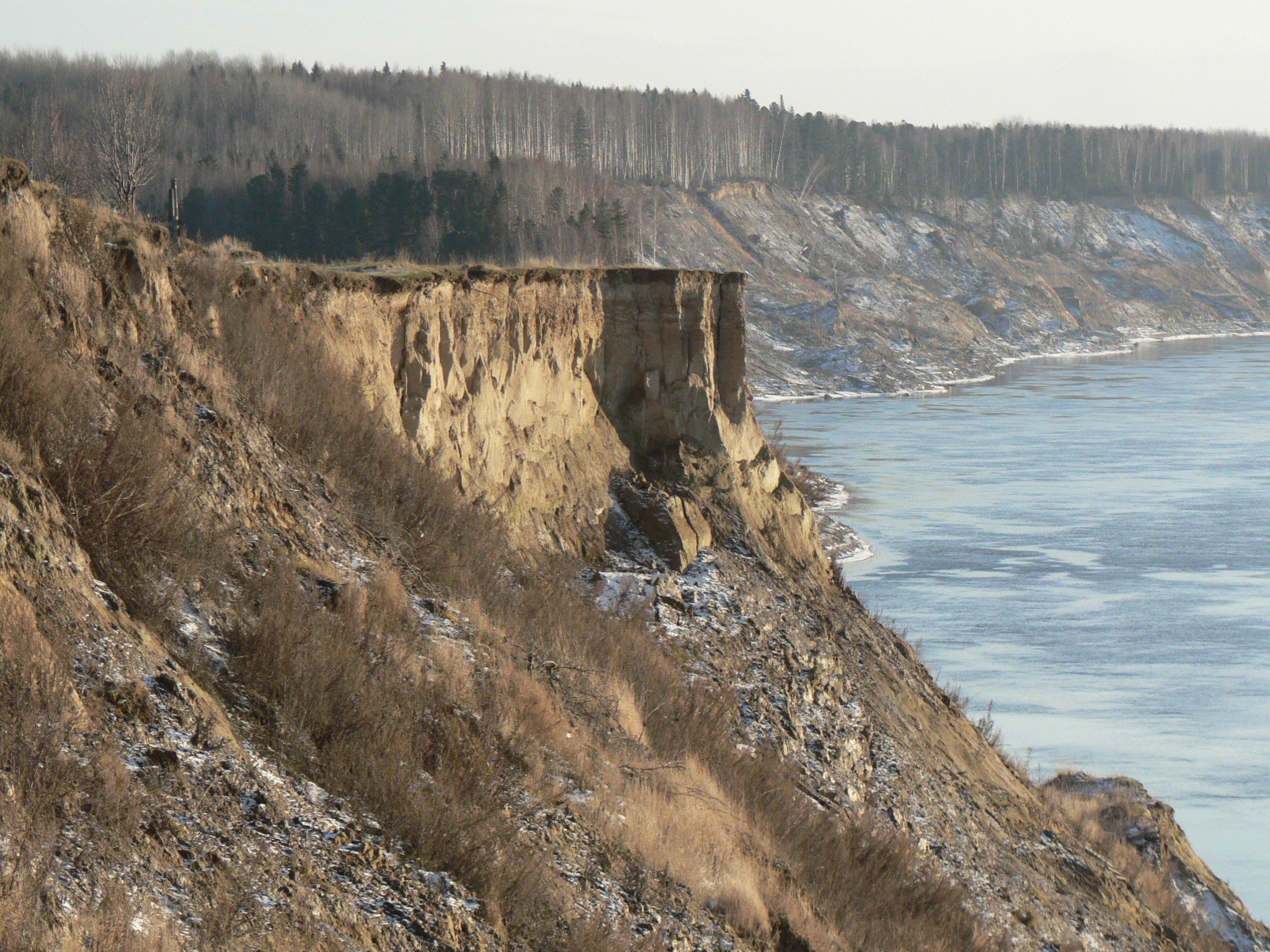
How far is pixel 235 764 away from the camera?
562 centimetres

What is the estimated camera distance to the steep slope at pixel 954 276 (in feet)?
280

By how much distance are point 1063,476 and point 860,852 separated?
3741 cm

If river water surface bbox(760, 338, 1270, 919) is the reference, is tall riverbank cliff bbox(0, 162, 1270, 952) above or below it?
above

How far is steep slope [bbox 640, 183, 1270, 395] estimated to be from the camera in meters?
85.3

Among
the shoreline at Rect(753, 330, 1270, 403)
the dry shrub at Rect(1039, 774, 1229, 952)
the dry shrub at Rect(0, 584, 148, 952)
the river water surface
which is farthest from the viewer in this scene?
the shoreline at Rect(753, 330, 1270, 403)

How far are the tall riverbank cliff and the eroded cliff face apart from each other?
0.17 feet

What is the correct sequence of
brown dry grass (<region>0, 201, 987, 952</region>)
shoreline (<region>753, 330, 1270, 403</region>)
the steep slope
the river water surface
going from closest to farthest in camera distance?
brown dry grass (<region>0, 201, 987, 952</region>) < the river water surface < shoreline (<region>753, 330, 1270, 403</region>) < the steep slope

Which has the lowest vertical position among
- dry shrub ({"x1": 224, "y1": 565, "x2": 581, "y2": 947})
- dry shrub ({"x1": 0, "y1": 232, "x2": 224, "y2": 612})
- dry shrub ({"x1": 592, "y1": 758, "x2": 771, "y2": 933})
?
dry shrub ({"x1": 592, "y1": 758, "x2": 771, "y2": 933})

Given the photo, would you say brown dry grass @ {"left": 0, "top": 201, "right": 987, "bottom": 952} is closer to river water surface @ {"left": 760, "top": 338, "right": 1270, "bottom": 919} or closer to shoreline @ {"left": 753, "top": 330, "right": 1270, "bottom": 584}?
shoreline @ {"left": 753, "top": 330, "right": 1270, "bottom": 584}

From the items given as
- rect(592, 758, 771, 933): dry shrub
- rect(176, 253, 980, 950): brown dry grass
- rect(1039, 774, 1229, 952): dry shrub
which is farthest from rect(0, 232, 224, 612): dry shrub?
rect(1039, 774, 1229, 952): dry shrub

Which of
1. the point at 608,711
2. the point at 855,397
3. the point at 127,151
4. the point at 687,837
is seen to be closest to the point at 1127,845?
the point at 608,711

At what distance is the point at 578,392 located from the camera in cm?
1716

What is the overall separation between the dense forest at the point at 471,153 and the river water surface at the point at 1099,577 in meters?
12.6

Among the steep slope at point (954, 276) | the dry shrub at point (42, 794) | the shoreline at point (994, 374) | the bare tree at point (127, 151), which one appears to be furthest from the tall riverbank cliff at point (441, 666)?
the steep slope at point (954, 276)
